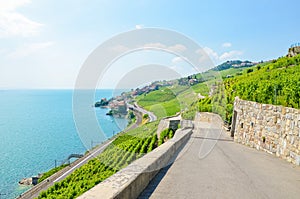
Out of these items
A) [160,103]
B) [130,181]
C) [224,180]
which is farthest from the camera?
[160,103]

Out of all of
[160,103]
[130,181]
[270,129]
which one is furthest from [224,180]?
[160,103]

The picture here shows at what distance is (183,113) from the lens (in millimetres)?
28781

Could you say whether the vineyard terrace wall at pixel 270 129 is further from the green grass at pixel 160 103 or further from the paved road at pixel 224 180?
the green grass at pixel 160 103

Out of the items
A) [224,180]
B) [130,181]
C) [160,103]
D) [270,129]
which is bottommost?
[224,180]

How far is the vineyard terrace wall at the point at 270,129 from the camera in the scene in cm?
873

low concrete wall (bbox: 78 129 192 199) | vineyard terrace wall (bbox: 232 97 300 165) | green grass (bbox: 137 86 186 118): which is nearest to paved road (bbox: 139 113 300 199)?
low concrete wall (bbox: 78 129 192 199)

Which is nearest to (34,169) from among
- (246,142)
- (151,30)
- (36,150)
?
(36,150)

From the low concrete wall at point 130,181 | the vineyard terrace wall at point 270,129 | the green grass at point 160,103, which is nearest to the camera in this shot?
the low concrete wall at point 130,181

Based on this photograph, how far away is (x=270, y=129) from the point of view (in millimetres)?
10836

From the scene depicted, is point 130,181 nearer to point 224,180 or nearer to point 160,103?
point 224,180

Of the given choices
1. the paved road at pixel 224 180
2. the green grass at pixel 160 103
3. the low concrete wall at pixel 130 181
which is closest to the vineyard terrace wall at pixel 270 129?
the paved road at pixel 224 180

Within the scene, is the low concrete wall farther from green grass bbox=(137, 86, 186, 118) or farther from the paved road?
green grass bbox=(137, 86, 186, 118)

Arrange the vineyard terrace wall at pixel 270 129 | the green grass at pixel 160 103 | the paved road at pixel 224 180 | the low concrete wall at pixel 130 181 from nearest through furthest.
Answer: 1. the low concrete wall at pixel 130 181
2. the paved road at pixel 224 180
3. the vineyard terrace wall at pixel 270 129
4. the green grass at pixel 160 103

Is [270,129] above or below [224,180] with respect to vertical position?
above
